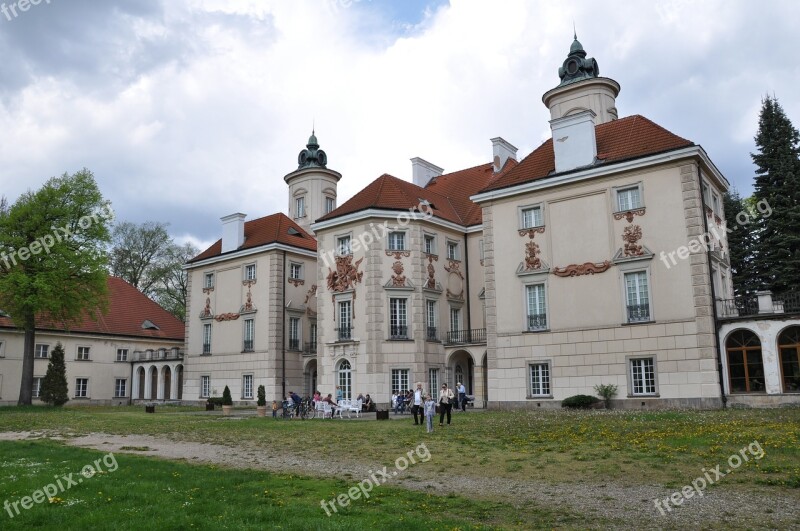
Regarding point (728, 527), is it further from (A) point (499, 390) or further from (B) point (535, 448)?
(A) point (499, 390)

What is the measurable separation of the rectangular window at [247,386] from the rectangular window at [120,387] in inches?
557

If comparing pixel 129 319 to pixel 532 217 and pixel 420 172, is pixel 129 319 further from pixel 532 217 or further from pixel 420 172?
pixel 532 217

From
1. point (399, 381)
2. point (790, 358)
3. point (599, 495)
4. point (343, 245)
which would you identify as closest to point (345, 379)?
point (399, 381)

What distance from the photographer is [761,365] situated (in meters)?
25.5

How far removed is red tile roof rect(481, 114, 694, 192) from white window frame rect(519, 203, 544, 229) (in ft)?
4.01

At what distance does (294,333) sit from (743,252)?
29.0m

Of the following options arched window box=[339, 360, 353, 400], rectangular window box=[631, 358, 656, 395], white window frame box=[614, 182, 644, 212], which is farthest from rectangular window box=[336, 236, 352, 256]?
rectangular window box=[631, 358, 656, 395]

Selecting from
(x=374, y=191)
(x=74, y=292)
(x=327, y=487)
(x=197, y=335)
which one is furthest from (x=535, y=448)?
(x=197, y=335)

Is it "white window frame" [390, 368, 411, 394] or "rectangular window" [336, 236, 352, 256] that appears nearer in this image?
"white window frame" [390, 368, 411, 394]

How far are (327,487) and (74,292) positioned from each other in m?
33.2

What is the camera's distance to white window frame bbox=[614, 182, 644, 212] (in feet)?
92.0

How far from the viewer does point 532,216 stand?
30.8 metres

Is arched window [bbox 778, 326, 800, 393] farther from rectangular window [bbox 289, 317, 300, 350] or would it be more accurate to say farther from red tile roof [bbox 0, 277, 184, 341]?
red tile roof [bbox 0, 277, 184, 341]
